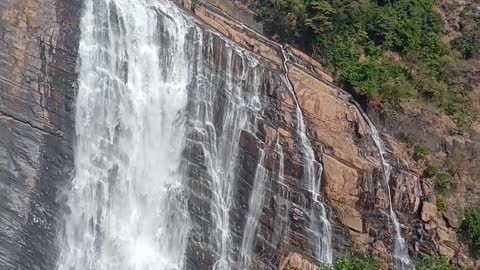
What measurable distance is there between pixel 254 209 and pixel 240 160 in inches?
71.1

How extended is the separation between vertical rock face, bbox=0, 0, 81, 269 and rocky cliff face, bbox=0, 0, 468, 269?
0.03 meters

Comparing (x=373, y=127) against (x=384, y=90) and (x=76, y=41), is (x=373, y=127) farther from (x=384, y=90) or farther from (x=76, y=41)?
(x=76, y=41)

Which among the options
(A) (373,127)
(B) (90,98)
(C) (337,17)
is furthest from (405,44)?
(B) (90,98)

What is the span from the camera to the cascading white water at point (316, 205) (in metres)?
20.9

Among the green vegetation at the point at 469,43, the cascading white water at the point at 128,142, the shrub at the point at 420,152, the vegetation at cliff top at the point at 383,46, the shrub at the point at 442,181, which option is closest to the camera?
the cascading white water at the point at 128,142

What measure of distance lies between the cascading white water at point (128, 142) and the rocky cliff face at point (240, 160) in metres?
0.50

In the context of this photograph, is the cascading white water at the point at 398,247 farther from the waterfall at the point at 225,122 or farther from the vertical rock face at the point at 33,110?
the vertical rock face at the point at 33,110

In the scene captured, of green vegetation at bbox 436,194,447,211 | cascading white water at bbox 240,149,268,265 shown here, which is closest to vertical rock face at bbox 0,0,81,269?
cascading white water at bbox 240,149,268,265

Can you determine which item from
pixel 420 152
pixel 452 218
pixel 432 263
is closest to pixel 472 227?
pixel 452 218

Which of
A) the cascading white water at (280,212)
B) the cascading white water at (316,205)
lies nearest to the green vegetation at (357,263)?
the cascading white water at (316,205)

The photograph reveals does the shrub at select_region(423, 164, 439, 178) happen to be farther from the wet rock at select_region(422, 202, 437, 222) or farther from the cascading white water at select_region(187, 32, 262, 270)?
the cascading white water at select_region(187, 32, 262, 270)

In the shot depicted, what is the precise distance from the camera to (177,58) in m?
21.2

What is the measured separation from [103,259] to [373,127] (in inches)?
434

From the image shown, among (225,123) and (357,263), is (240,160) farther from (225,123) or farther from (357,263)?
(357,263)
